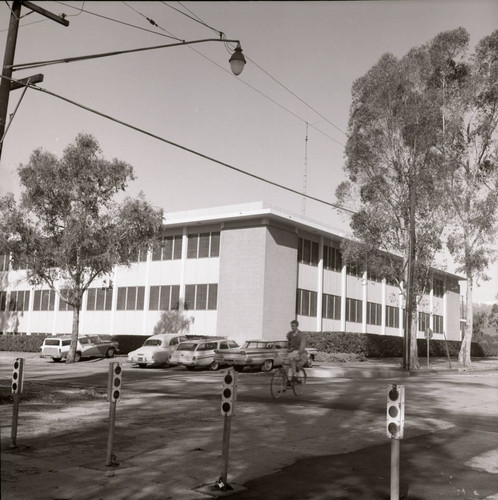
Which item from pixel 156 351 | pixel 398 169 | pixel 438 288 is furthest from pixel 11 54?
pixel 438 288

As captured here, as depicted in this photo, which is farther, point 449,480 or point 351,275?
point 351,275

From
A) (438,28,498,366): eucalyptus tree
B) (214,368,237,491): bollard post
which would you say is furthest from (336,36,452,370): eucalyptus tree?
(214,368,237,491): bollard post

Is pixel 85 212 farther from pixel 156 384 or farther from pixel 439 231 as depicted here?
pixel 439 231

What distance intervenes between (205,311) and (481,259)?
16800 millimetres

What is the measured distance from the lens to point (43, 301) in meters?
49.9

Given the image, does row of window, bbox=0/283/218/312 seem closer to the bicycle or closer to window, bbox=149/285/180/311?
window, bbox=149/285/180/311

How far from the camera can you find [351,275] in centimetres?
4556

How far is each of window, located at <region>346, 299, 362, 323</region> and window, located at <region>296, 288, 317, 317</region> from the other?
506 centimetres

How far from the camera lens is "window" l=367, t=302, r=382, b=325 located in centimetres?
4784

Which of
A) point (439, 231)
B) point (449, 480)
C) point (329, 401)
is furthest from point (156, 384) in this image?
point (439, 231)

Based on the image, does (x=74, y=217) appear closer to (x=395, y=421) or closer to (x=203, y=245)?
(x=203, y=245)

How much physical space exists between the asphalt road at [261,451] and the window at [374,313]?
33.0 m

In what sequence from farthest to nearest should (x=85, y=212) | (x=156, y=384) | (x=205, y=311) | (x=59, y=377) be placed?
1. (x=205, y=311)
2. (x=85, y=212)
3. (x=59, y=377)
4. (x=156, y=384)

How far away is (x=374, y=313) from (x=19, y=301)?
97.7 feet
